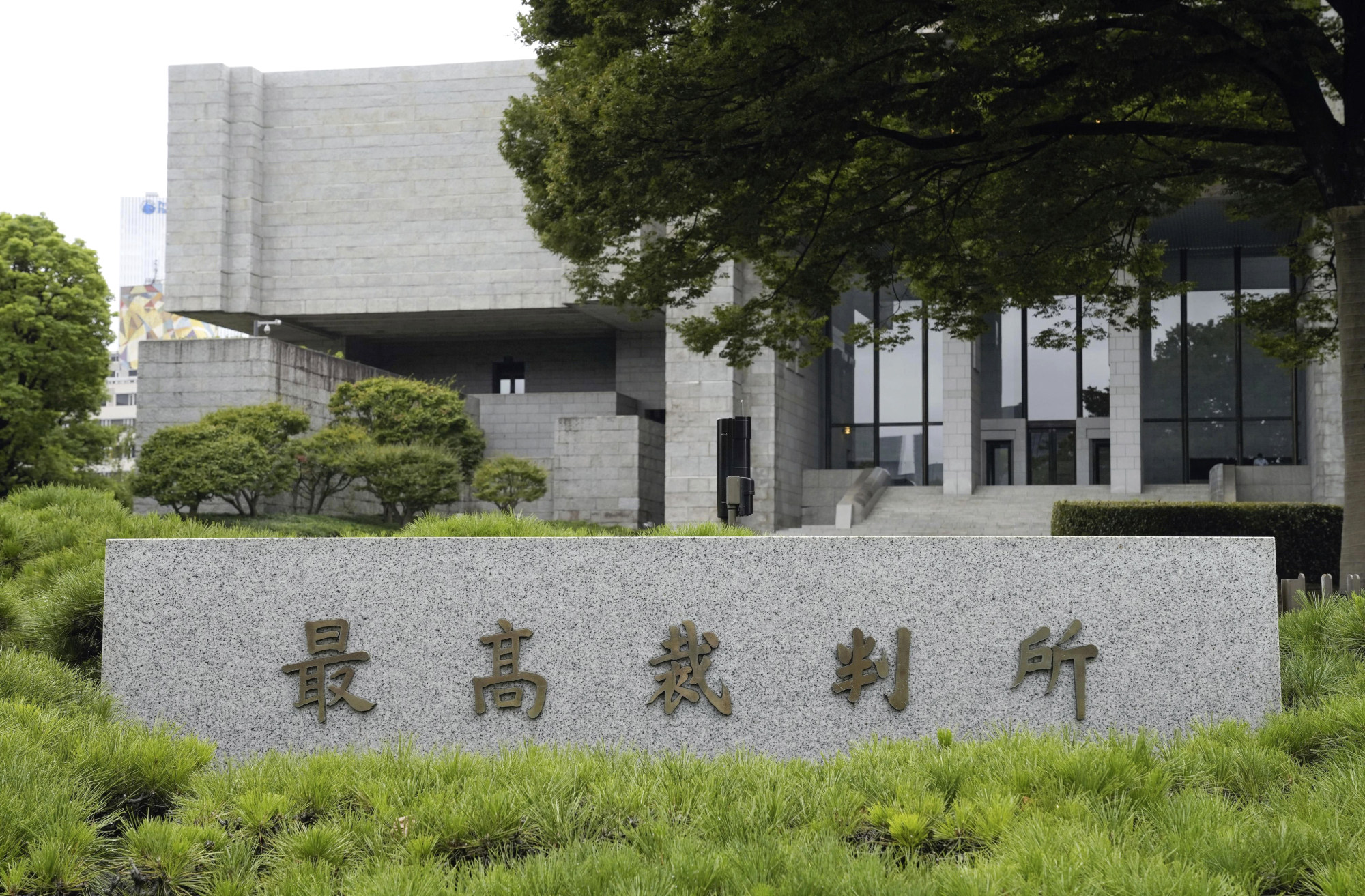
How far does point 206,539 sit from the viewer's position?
645 cm

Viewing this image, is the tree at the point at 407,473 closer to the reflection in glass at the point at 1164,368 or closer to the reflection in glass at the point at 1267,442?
the reflection in glass at the point at 1164,368

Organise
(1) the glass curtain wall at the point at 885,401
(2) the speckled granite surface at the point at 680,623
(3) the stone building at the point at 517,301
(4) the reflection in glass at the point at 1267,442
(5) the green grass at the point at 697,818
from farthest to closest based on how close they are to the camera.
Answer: (1) the glass curtain wall at the point at 885,401, (3) the stone building at the point at 517,301, (4) the reflection in glass at the point at 1267,442, (2) the speckled granite surface at the point at 680,623, (5) the green grass at the point at 697,818

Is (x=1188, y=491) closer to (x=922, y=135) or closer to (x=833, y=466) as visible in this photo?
(x=833, y=466)

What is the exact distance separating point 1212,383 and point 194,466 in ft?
82.0

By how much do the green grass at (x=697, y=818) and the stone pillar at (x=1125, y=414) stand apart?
22.5 meters

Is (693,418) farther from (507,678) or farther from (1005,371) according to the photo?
(507,678)

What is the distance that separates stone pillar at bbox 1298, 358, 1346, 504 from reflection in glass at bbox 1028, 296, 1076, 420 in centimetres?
781

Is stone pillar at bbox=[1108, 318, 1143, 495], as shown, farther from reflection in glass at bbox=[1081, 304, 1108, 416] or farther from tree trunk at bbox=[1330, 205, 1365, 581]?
tree trunk at bbox=[1330, 205, 1365, 581]

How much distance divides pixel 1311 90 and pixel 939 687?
8488 millimetres

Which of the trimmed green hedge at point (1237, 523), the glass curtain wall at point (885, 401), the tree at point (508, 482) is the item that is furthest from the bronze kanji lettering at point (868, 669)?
the glass curtain wall at point (885, 401)

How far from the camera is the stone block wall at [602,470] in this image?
28.1 m

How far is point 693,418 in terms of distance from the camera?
2647cm

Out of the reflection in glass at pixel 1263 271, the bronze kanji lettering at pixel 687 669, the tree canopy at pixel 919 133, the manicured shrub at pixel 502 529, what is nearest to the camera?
the bronze kanji lettering at pixel 687 669

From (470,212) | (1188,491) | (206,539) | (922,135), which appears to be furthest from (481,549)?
(470,212)
